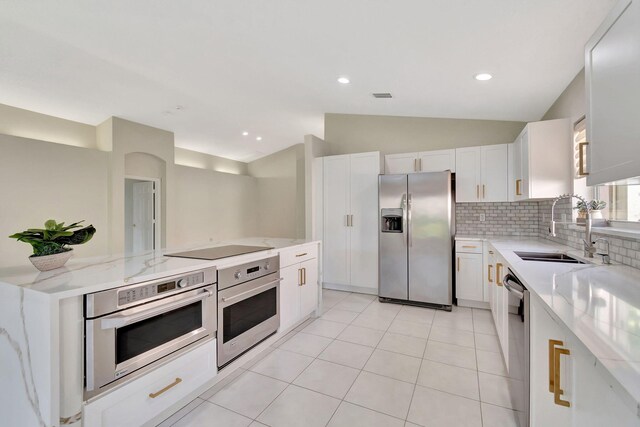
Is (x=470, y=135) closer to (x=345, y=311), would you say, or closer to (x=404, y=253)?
(x=404, y=253)

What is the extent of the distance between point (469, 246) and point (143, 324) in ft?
11.4

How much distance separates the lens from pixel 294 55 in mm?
2709

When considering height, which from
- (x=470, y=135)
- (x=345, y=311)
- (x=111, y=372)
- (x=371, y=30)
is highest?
(x=371, y=30)

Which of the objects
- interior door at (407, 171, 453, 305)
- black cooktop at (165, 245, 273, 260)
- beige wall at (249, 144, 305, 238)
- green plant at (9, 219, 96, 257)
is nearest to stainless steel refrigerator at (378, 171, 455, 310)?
interior door at (407, 171, 453, 305)

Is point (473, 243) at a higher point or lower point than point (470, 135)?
lower

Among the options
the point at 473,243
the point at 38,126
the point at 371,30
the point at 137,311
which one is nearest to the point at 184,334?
the point at 137,311

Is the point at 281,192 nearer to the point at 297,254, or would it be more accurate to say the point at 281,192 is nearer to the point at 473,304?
the point at 297,254

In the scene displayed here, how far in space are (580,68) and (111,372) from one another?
3.66m

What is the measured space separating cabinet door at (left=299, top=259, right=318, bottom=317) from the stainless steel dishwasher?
1.75 m

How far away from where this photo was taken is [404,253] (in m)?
3.69

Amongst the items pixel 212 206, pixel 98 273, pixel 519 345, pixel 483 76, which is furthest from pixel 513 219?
pixel 212 206

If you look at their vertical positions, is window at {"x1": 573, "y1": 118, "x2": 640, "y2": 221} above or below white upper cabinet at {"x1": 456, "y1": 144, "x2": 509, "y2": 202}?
below

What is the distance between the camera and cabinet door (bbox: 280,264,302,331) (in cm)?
258

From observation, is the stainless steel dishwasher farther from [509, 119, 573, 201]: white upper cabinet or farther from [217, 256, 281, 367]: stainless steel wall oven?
[217, 256, 281, 367]: stainless steel wall oven
